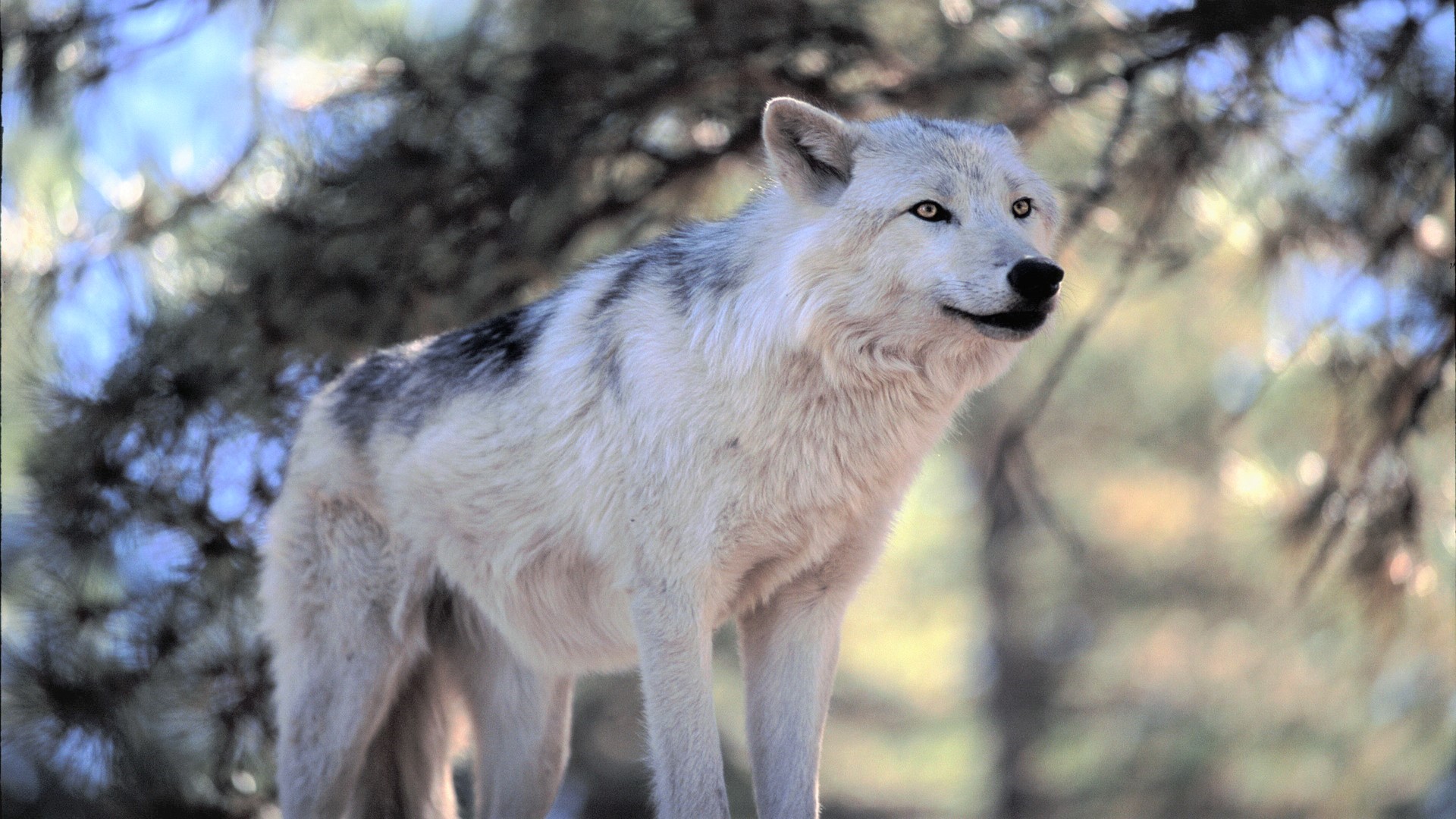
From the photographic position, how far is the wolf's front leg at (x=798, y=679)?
335cm

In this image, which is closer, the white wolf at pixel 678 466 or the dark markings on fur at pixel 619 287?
the white wolf at pixel 678 466

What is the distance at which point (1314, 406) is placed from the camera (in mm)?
5109

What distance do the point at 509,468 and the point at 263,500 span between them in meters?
1.78

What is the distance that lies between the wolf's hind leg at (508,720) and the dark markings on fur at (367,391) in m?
0.64

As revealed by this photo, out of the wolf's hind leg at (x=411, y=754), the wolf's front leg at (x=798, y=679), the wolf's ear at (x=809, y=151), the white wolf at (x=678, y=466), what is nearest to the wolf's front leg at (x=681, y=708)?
the white wolf at (x=678, y=466)

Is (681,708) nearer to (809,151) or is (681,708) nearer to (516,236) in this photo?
(809,151)

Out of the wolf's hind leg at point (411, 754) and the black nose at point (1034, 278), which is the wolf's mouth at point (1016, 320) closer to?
the black nose at point (1034, 278)

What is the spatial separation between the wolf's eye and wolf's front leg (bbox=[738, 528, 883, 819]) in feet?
2.70

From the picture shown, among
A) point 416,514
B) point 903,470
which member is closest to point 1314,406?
point 903,470

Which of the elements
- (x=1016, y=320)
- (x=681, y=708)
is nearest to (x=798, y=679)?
(x=681, y=708)

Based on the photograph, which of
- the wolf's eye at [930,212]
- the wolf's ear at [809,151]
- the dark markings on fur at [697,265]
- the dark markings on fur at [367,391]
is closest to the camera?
→ the wolf's eye at [930,212]

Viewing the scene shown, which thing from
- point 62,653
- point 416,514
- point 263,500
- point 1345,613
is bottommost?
point 1345,613

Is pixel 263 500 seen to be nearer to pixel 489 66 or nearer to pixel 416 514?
pixel 416 514

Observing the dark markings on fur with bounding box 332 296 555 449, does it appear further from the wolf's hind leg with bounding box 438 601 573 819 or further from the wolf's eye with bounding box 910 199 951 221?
the wolf's eye with bounding box 910 199 951 221
